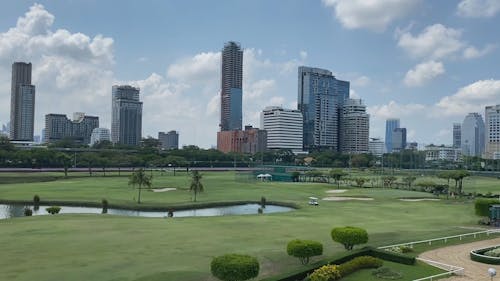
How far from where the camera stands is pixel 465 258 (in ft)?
115

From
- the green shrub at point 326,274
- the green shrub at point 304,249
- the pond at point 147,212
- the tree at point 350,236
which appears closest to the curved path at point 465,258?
the tree at point 350,236

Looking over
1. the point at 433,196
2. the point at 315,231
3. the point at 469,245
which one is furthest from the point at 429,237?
the point at 433,196

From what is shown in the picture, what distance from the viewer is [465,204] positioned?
260 feet

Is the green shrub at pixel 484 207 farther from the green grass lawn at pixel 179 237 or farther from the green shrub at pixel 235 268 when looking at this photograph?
the green shrub at pixel 235 268

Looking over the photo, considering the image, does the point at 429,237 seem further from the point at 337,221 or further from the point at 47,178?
the point at 47,178

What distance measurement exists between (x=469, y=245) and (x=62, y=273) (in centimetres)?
2975

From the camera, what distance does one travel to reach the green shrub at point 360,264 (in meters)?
31.2

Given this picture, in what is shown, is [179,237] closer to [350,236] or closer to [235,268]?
[350,236]

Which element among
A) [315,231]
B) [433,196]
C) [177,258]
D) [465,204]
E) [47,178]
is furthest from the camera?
[47,178]

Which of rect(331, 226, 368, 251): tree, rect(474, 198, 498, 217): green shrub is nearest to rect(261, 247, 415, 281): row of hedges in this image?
rect(331, 226, 368, 251): tree

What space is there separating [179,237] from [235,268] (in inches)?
720

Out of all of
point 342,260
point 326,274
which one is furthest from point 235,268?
point 342,260

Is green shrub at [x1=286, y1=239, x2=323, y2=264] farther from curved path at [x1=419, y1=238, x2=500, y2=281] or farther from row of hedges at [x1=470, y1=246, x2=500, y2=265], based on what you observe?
row of hedges at [x1=470, y1=246, x2=500, y2=265]

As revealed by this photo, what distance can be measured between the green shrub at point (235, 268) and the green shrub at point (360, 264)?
7.30 metres
